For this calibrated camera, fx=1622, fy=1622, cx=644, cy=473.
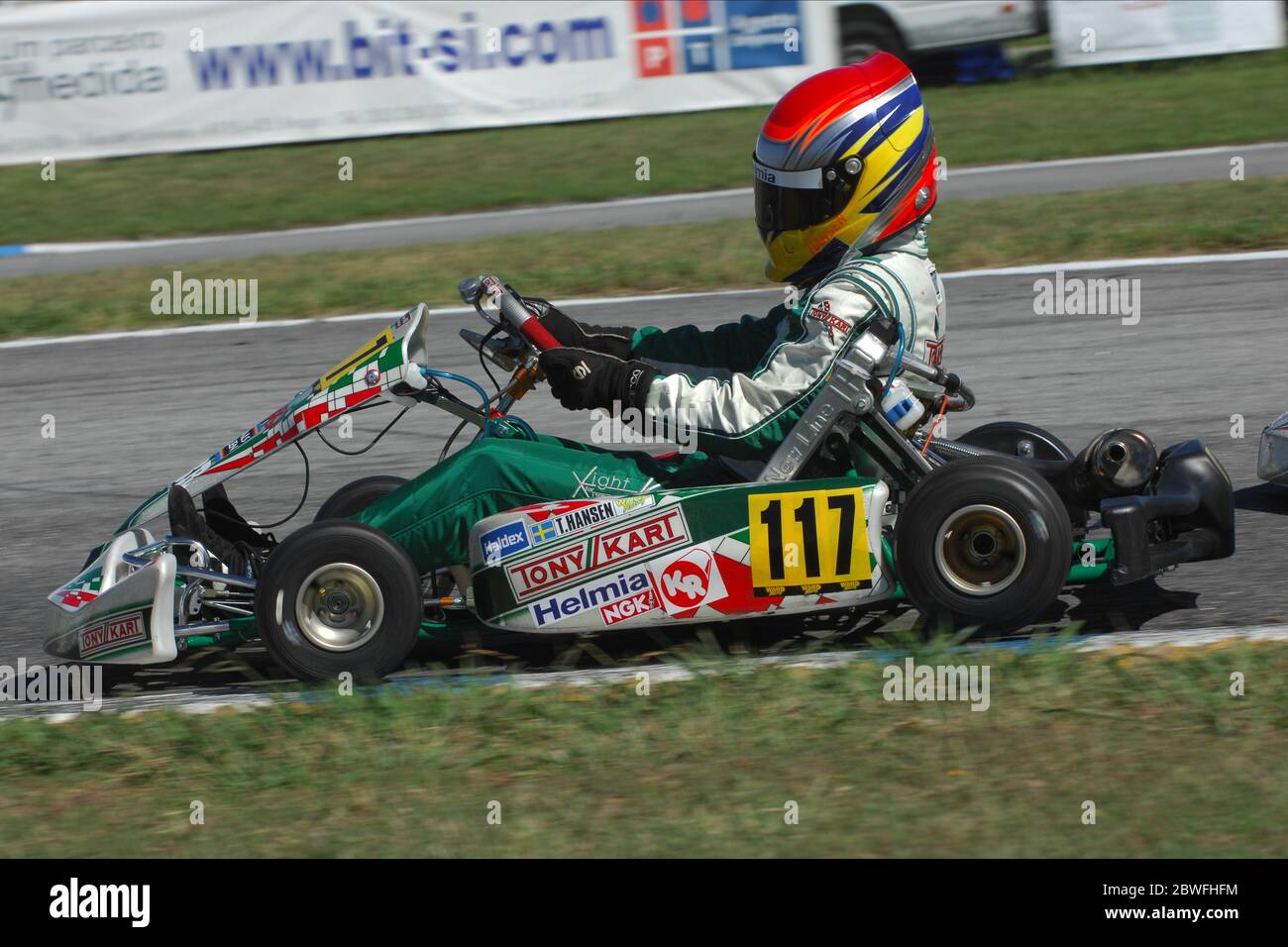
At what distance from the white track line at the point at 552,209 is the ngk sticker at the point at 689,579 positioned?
861 cm

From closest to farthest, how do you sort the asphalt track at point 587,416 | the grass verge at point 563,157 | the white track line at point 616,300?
the asphalt track at point 587,416 < the white track line at point 616,300 < the grass verge at point 563,157

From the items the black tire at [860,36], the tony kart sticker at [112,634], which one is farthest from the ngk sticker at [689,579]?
the black tire at [860,36]

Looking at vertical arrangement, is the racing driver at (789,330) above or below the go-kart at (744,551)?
above

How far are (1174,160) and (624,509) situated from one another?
30.9 feet

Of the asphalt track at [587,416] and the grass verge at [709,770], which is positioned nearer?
the grass verge at [709,770]

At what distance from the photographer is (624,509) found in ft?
13.7

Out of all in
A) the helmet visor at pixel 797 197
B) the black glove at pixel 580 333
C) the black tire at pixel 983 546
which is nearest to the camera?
the black tire at pixel 983 546

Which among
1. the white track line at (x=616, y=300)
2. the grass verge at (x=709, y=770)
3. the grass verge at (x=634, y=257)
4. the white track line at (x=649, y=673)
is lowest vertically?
the grass verge at (x=709, y=770)

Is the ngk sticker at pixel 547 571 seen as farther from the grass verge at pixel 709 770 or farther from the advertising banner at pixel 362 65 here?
the advertising banner at pixel 362 65

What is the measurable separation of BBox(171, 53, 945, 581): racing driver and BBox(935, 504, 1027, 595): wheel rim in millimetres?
412

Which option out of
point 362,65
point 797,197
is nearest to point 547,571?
point 797,197

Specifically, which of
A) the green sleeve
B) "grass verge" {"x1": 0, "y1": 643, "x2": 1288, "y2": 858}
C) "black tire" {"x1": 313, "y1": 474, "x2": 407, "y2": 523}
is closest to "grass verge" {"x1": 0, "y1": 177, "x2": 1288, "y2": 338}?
the green sleeve

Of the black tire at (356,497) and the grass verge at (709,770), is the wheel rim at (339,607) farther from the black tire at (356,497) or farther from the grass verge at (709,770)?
the black tire at (356,497)

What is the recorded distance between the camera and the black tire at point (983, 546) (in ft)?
13.3
